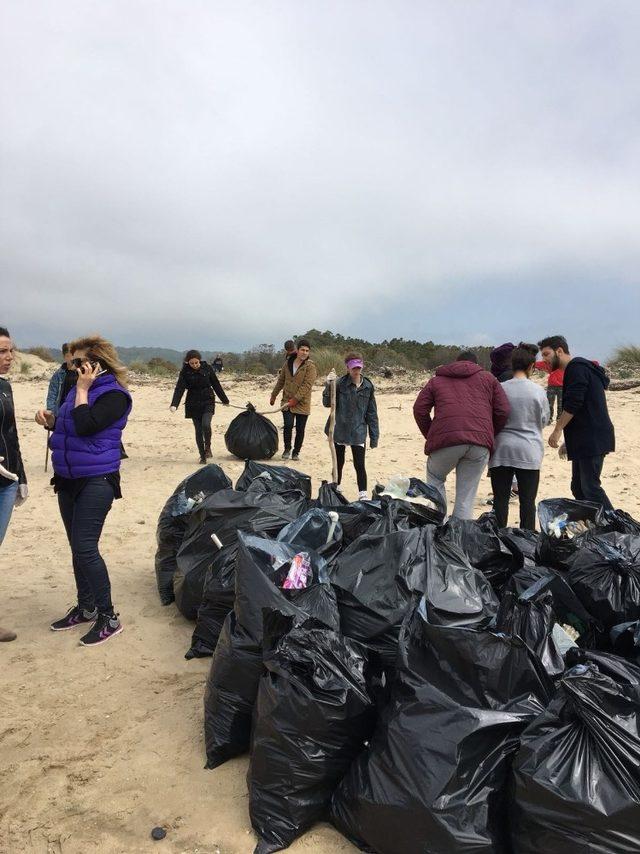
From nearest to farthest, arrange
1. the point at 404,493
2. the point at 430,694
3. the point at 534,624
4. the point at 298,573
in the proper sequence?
1. the point at 430,694
2. the point at 534,624
3. the point at 298,573
4. the point at 404,493

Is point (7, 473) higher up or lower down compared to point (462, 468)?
higher up

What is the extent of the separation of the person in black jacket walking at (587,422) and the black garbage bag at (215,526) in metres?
2.00

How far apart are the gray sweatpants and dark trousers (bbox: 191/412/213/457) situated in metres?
4.02

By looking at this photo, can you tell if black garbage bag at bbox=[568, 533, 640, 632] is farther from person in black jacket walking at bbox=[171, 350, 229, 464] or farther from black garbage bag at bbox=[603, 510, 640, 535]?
person in black jacket walking at bbox=[171, 350, 229, 464]

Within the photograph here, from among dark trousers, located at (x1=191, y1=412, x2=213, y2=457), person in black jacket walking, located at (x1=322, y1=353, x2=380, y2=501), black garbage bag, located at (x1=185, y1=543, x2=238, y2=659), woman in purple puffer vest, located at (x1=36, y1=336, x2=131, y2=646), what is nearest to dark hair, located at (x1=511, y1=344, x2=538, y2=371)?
person in black jacket walking, located at (x1=322, y1=353, x2=380, y2=501)

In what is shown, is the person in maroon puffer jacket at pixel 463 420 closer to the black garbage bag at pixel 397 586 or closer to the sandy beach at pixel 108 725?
the black garbage bag at pixel 397 586

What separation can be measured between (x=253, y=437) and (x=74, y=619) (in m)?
4.46

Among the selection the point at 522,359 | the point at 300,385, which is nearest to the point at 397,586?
the point at 522,359

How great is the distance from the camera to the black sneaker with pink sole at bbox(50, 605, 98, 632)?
3318 millimetres

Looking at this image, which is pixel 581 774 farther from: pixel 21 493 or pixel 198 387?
pixel 198 387

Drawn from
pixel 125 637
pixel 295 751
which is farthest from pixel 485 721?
pixel 125 637

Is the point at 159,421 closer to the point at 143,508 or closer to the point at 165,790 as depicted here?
the point at 143,508

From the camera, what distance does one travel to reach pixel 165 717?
2541mm

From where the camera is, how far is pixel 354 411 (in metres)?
5.70
